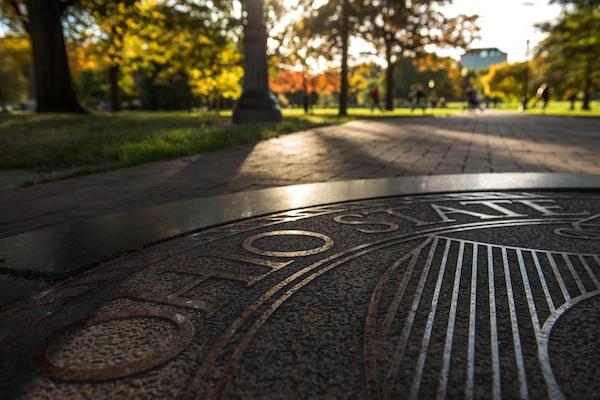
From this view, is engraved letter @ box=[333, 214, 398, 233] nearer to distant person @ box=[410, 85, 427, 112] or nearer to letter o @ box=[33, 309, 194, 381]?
letter o @ box=[33, 309, 194, 381]

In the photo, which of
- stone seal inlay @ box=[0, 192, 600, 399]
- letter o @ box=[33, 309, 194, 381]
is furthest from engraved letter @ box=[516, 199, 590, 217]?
letter o @ box=[33, 309, 194, 381]

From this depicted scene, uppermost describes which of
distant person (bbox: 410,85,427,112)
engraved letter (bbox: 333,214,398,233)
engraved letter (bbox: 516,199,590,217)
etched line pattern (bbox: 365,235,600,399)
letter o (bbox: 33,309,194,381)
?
distant person (bbox: 410,85,427,112)

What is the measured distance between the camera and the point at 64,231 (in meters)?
3.03

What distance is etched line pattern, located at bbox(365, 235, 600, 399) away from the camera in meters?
1.33

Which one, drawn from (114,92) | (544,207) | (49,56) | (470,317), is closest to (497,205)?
(544,207)

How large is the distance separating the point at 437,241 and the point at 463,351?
124cm

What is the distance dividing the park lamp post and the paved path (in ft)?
13.5

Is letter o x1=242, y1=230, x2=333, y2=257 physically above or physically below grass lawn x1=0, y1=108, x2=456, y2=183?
below

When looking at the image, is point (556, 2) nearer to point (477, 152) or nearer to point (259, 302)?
point (477, 152)

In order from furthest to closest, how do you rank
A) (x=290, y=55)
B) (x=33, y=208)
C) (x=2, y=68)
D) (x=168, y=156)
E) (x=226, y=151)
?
1. (x=2, y=68)
2. (x=290, y=55)
3. (x=226, y=151)
4. (x=168, y=156)
5. (x=33, y=208)

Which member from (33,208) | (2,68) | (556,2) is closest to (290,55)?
(556,2)

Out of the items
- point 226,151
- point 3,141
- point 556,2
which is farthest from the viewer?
point 556,2

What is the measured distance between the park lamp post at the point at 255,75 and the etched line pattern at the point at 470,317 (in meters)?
10.9

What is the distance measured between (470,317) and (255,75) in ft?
38.8
